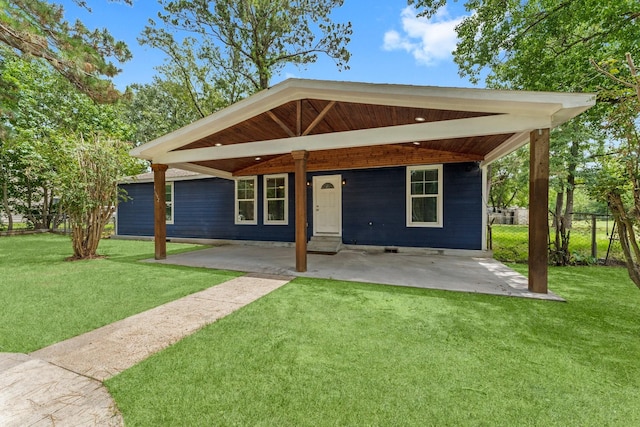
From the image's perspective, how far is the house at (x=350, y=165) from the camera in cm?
386

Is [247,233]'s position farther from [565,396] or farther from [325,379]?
[565,396]

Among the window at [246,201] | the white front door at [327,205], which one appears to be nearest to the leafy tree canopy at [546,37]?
the white front door at [327,205]

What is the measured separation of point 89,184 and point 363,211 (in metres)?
6.89

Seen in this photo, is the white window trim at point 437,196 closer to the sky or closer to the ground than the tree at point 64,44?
closer to the ground

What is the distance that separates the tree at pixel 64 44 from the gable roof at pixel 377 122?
3.39 meters

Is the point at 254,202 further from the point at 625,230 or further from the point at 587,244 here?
the point at 587,244

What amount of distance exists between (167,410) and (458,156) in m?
7.38

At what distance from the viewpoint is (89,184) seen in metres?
6.32

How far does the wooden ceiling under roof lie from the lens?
4.82m

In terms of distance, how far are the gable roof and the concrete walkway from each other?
324 cm

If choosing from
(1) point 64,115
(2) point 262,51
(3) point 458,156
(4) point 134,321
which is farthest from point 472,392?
(1) point 64,115

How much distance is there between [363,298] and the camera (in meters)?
3.73

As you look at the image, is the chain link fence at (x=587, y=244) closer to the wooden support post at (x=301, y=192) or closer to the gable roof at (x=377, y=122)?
the gable roof at (x=377, y=122)

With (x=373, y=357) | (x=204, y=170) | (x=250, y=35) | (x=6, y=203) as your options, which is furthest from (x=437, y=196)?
(x=6, y=203)
